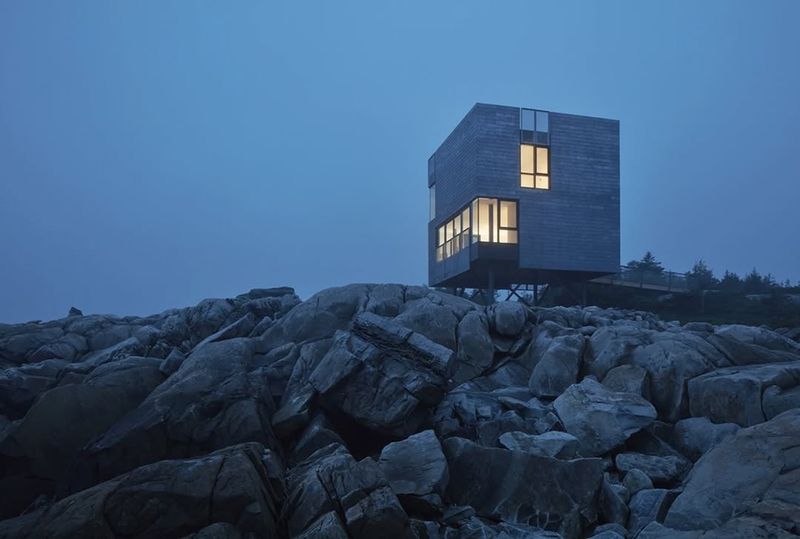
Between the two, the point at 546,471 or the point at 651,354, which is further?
the point at 651,354

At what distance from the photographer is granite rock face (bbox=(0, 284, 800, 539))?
5.05 metres

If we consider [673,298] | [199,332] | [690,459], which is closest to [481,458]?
[690,459]

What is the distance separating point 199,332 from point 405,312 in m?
6.90

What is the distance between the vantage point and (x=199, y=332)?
15.9 meters

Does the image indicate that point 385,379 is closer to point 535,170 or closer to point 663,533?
point 663,533

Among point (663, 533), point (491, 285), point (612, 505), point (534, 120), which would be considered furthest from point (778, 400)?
point (534, 120)

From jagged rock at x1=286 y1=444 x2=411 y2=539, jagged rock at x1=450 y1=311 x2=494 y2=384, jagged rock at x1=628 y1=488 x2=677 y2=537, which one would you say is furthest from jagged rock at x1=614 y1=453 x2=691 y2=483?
jagged rock at x1=450 y1=311 x2=494 y2=384

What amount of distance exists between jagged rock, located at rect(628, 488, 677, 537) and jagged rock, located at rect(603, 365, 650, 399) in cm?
339

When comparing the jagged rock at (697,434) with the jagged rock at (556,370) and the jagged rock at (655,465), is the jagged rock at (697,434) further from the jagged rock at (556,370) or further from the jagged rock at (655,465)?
the jagged rock at (556,370)

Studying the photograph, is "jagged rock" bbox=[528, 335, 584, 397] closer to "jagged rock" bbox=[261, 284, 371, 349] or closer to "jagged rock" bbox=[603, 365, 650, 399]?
"jagged rock" bbox=[603, 365, 650, 399]

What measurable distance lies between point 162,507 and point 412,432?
4.35 meters

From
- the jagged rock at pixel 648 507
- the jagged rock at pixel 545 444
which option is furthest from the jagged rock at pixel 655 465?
the jagged rock at pixel 648 507

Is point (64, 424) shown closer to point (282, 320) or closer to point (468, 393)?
point (282, 320)

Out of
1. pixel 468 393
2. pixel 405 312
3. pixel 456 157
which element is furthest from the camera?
pixel 456 157
